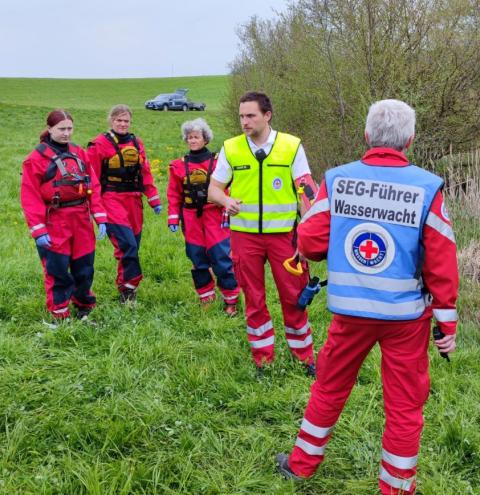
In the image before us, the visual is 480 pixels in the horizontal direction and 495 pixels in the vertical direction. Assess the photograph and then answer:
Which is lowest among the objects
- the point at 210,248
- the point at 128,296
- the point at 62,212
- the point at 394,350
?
the point at 128,296

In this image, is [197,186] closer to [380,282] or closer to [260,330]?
[260,330]

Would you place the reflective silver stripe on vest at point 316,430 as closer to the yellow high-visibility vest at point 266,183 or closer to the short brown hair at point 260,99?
the yellow high-visibility vest at point 266,183

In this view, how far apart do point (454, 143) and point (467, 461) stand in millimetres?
6911

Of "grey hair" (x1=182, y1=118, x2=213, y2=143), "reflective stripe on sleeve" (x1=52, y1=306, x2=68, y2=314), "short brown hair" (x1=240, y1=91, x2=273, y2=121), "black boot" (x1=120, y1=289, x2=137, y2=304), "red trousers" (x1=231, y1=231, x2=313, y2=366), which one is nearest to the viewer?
"short brown hair" (x1=240, y1=91, x2=273, y2=121)

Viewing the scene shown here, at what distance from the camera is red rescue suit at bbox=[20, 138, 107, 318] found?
15.6ft

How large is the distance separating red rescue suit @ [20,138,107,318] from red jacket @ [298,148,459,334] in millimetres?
2999

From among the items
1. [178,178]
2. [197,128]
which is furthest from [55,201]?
[197,128]

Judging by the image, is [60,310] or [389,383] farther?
[60,310]

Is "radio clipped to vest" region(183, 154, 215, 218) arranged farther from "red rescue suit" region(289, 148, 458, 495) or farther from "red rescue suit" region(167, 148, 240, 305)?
"red rescue suit" region(289, 148, 458, 495)

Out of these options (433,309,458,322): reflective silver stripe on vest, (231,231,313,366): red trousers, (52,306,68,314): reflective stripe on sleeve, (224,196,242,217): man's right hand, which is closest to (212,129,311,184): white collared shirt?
(224,196,242,217): man's right hand

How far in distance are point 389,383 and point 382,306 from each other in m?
0.42

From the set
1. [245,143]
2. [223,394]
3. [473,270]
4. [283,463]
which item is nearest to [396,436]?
[283,463]

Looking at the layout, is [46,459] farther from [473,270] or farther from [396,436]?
[473,270]

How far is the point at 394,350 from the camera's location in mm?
2609
